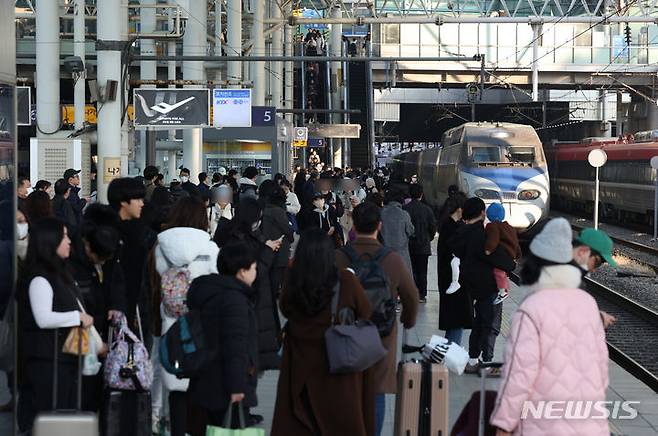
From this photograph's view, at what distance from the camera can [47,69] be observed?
2778cm

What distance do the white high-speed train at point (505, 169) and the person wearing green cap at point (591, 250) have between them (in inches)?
862

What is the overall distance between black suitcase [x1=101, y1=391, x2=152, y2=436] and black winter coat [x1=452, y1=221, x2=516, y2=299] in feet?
13.9

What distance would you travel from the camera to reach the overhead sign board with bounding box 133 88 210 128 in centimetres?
2234

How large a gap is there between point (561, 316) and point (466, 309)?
19.6ft

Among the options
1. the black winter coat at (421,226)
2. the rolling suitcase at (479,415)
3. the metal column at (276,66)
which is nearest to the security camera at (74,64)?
the black winter coat at (421,226)

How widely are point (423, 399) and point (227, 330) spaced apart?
1.63 meters

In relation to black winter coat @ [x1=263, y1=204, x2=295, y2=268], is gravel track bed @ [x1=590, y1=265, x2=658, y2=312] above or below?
below

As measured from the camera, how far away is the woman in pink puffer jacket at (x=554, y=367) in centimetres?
524

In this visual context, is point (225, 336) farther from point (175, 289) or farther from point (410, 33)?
point (410, 33)

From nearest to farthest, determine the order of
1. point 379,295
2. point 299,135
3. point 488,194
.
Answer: point 379,295 → point 488,194 → point 299,135

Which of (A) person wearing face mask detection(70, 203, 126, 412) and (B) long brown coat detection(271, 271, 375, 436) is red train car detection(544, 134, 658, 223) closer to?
(A) person wearing face mask detection(70, 203, 126, 412)

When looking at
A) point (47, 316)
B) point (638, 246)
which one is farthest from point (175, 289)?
point (638, 246)

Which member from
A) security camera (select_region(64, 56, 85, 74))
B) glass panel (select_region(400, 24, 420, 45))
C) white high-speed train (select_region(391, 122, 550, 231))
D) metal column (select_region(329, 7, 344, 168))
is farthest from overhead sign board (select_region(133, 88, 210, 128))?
metal column (select_region(329, 7, 344, 168))

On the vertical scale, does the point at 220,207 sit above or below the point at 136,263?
above
